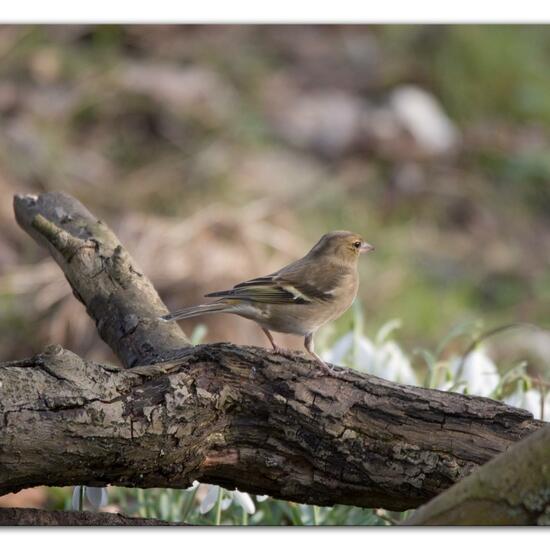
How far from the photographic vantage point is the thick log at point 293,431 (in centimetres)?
244

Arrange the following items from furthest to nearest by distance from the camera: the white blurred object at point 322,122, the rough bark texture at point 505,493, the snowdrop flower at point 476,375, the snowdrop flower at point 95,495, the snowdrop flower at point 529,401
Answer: the white blurred object at point 322,122 < the snowdrop flower at point 476,375 < the snowdrop flower at point 529,401 < the snowdrop flower at point 95,495 < the rough bark texture at point 505,493

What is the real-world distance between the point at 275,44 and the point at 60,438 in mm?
6310

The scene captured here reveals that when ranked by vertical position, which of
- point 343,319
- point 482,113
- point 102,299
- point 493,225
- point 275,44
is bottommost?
point 102,299

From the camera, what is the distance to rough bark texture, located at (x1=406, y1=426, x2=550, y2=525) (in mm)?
2178

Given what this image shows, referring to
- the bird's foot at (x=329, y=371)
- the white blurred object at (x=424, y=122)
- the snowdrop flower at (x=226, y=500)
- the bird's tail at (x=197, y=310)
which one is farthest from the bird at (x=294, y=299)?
the white blurred object at (x=424, y=122)

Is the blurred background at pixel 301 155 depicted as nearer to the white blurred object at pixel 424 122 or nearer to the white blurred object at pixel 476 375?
the white blurred object at pixel 424 122

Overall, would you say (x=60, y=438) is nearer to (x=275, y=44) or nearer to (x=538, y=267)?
(x=538, y=267)

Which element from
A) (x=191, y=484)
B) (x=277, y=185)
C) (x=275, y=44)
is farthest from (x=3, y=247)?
(x=191, y=484)

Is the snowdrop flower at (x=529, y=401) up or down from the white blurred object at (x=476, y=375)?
down

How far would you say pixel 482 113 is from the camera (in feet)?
25.6

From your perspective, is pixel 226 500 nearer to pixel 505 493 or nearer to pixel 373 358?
pixel 373 358

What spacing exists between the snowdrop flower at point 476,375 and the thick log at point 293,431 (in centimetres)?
80

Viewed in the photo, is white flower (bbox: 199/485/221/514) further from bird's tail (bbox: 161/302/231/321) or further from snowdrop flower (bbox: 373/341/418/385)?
snowdrop flower (bbox: 373/341/418/385)

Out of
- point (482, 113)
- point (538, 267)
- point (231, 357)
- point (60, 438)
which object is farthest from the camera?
point (482, 113)
